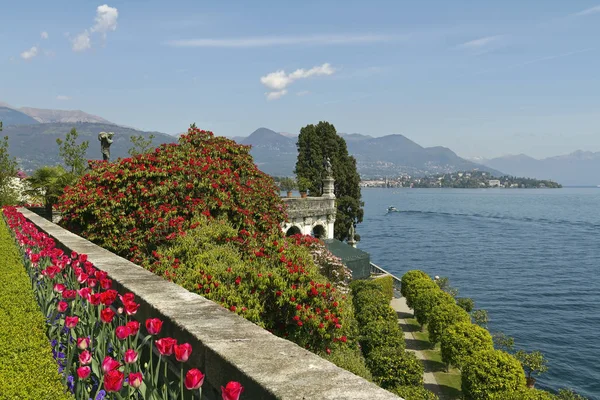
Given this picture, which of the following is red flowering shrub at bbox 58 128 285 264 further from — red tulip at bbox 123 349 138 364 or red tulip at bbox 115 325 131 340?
red tulip at bbox 123 349 138 364

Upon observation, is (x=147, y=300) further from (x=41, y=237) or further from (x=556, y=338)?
(x=556, y=338)

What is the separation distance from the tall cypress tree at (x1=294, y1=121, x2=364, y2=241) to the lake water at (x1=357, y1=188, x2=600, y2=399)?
1618 cm

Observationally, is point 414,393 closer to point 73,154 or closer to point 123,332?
point 123,332

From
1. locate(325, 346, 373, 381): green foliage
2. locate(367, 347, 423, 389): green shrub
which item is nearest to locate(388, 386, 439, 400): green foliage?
locate(367, 347, 423, 389): green shrub

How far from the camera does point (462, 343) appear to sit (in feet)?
67.3

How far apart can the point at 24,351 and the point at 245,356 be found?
183 cm

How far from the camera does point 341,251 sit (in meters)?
30.0

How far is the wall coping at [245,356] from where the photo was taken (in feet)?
8.91

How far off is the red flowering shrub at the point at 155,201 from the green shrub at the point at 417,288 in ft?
57.1

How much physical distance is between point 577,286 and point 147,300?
62772 mm

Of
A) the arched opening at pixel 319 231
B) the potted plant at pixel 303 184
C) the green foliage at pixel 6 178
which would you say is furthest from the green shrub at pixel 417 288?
the green foliage at pixel 6 178

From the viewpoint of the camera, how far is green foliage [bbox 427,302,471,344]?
78.6 ft

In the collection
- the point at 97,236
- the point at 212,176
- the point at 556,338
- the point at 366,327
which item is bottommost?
the point at 556,338

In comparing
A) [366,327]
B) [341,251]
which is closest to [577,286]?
[341,251]
